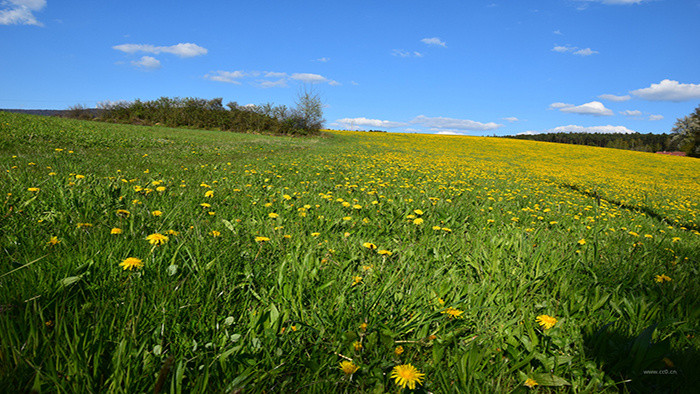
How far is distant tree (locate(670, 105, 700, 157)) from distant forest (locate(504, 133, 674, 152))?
3643 centimetres

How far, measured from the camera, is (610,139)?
94750 mm

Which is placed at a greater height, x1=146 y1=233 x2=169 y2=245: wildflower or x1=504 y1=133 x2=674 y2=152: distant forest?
x1=504 y1=133 x2=674 y2=152: distant forest

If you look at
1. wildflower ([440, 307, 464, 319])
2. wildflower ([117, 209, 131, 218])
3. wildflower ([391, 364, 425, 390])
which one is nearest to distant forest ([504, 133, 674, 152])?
wildflower ([440, 307, 464, 319])

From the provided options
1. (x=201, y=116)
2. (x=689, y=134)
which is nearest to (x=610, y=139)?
(x=689, y=134)

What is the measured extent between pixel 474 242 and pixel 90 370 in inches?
107

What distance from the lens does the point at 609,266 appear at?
2.45 metres

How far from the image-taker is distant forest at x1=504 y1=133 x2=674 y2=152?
88.9 meters

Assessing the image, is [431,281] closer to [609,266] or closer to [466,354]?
[466,354]

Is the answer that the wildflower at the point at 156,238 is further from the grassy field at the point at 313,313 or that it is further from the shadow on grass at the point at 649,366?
the shadow on grass at the point at 649,366

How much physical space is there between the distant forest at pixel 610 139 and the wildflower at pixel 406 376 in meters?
101

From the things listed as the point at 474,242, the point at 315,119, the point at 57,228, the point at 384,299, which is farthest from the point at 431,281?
the point at 315,119

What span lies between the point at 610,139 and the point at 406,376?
126 m

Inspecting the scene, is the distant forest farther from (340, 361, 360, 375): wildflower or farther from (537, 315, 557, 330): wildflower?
(340, 361, 360, 375): wildflower

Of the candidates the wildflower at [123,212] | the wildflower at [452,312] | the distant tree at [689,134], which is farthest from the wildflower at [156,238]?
the distant tree at [689,134]
